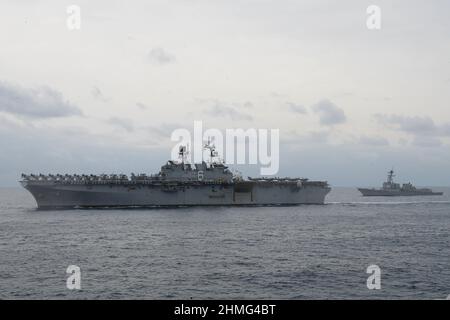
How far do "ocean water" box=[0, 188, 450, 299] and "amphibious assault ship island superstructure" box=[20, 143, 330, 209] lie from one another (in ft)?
47.2

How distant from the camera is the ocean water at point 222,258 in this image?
70.8 ft

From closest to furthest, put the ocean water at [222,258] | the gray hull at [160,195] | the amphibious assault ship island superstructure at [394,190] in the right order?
the ocean water at [222,258]
the gray hull at [160,195]
the amphibious assault ship island superstructure at [394,190]

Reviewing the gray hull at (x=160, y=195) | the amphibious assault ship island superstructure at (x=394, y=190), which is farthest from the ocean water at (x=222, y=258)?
the amphibious assault ship island superstructure at (x=394, y=190)

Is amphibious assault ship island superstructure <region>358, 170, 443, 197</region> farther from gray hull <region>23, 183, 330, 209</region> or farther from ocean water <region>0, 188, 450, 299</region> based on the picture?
ocean water <region>0, 188, 450, 299</region>

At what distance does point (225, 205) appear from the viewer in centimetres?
7056

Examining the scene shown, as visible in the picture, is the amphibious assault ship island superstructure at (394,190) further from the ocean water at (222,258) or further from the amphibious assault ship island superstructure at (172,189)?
the ocean water at (222,258)

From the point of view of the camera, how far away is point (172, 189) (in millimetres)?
67688

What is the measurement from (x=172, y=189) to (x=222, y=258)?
39416 millimetres

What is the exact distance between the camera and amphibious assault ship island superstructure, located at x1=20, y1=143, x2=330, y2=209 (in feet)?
214

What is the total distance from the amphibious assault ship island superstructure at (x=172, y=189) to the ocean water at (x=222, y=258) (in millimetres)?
14373

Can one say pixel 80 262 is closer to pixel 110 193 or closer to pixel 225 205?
pixel 110 193
